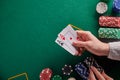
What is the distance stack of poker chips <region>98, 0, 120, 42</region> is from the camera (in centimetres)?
161

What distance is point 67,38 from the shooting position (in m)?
1.60

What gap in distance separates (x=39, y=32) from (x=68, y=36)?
234 mm

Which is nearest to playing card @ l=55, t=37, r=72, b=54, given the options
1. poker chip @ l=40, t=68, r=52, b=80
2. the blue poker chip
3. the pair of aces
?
the pair of aces

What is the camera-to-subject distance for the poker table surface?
1694mm

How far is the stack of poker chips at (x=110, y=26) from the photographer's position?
5.27ft

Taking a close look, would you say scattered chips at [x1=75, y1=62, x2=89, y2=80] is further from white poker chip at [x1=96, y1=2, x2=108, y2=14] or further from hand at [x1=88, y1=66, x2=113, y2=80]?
white poker chip at [x1=96, y1=2, x2=108, y2=14]

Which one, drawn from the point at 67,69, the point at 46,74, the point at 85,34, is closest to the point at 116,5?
the point at 85,34

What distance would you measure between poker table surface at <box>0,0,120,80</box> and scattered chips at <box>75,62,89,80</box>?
43mm

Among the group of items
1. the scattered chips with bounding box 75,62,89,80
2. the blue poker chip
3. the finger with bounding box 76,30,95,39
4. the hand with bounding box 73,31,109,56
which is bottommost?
the scattered chips with bounding box 75,62,89,80

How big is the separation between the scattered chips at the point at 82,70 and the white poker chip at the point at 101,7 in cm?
33

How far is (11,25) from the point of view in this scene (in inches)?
70.9

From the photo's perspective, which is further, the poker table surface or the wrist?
the poker table surface

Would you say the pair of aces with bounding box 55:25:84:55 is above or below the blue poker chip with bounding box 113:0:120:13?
below

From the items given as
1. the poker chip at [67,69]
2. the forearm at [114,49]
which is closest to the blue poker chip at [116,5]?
the forearm at [114,49]
